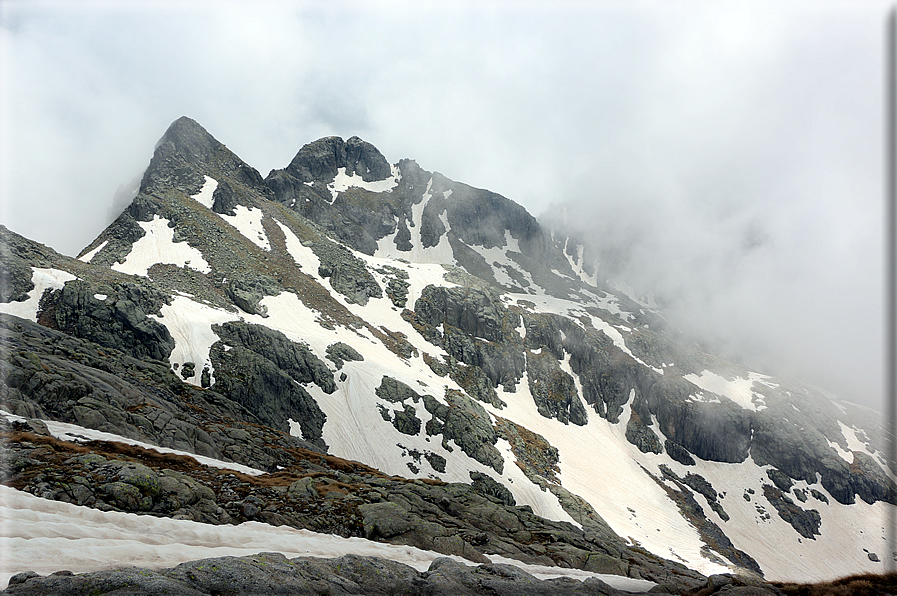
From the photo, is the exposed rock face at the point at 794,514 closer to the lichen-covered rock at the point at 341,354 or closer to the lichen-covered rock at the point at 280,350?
the lichen-covered rock at the point at 341,354

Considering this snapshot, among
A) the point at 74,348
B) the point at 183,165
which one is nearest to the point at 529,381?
the point at 74,348

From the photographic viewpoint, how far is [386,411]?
207ft

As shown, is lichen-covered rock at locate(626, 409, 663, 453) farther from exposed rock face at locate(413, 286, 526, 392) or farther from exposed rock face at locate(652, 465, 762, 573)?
exposed rock face at locate(413, 286, 526, 392)

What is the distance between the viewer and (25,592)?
8.72 metres

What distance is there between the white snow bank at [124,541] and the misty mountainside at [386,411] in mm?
1670

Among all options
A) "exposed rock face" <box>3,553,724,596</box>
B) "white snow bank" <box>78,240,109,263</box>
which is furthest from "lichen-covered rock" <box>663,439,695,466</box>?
"white snow bank" <box>78,240,109,263</box>

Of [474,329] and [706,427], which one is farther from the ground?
[474,329]

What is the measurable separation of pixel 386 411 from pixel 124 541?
167 ft

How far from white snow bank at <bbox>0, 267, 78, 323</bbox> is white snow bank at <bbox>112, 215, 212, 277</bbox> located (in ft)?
84.3

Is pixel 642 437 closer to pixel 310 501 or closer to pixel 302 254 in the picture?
pixel 310 501

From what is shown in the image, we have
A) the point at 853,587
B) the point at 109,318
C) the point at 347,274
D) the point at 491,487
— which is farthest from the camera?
the point at 347,274

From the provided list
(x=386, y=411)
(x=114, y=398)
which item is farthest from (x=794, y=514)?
(x=114, y=398)

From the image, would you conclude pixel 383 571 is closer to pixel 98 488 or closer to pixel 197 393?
pixel 98 488

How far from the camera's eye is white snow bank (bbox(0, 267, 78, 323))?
45.4m
